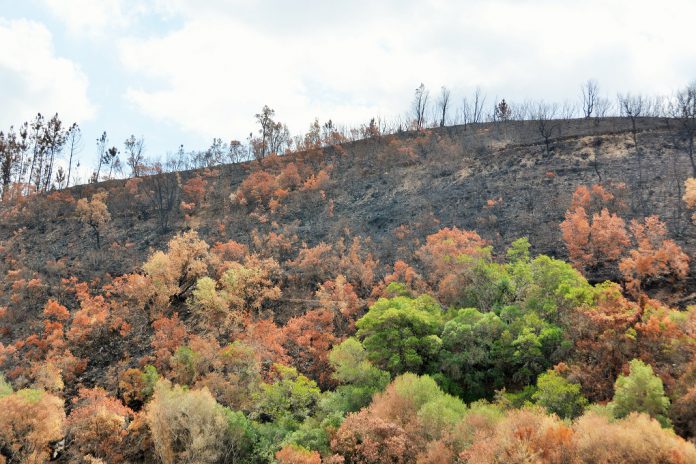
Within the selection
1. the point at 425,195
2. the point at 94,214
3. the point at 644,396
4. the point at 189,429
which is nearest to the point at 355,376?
the point at 189,429

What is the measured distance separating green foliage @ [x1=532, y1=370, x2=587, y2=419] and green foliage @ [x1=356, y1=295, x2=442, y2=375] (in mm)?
6369

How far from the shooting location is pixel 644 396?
18375 millimetres

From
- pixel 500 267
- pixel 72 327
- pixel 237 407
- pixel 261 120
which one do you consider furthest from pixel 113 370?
pixel 261 120

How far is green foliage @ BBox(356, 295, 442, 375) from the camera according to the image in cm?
2672

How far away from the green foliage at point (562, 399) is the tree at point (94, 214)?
5059 cm

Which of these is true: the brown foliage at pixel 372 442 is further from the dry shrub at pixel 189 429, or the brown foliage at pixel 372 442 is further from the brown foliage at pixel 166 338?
the brown foliage at pixel 166 338

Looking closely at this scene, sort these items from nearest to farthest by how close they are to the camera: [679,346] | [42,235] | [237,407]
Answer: [679,346], [237,407], [42,235]

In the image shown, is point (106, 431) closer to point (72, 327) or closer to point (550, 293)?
point (72, 327)

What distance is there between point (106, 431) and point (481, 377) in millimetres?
20450

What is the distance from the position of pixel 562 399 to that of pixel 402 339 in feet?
29.1

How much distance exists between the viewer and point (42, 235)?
56.1 metres

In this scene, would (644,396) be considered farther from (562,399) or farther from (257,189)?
(257,189)

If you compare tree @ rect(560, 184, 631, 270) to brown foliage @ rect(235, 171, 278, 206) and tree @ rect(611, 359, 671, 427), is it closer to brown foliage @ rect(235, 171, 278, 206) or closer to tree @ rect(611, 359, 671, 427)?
tree @ rect(611, 359, 671, 427)

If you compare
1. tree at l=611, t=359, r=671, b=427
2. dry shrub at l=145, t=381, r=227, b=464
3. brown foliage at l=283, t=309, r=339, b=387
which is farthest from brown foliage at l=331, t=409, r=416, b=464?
brown foliage at l=283, t=309, r=339, b=387
